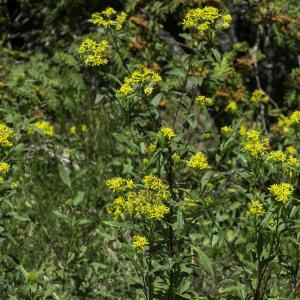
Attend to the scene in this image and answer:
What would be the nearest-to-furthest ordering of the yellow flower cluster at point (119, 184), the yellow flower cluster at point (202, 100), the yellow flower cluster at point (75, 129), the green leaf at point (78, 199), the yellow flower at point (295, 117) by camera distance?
the yellow flower cluster at point (119, 184) → the yellow flower at point (295, 117) → the yellow flower cluster at point (202, 100) → the green leaf at point (78, 199) → the yellow flower cluster at point (75, 129)

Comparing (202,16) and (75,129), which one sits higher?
(202,16)

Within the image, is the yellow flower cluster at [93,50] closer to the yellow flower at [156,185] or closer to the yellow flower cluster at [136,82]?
the yellow flower cluster at [136,82]

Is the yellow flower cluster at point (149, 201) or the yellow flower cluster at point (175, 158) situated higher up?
the yellow flower cluster at point (149, 201)

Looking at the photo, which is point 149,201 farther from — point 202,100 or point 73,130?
point 73,130

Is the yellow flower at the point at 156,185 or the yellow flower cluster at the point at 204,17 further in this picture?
the yellow flower cluster at the point at 204,17

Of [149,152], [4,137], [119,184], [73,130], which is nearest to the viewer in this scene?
[119,184]

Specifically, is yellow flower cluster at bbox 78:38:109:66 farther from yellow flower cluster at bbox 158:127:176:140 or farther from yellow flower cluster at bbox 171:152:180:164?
yellow flower cluster at bbox 171:152:180:164

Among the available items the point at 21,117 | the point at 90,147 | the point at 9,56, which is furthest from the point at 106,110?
the point at 21,117

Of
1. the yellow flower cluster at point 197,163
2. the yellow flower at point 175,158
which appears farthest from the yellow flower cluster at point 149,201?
the yellow flower at point 175,158

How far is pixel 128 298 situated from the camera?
356cm

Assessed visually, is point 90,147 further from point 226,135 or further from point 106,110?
point 226,135

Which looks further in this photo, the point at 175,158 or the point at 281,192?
the point at 175,158

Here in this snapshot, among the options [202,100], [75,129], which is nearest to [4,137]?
[202,100]

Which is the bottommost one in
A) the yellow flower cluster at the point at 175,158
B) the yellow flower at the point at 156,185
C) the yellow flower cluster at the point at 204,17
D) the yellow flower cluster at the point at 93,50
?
the yellow flower cluster at the point at 175,158
